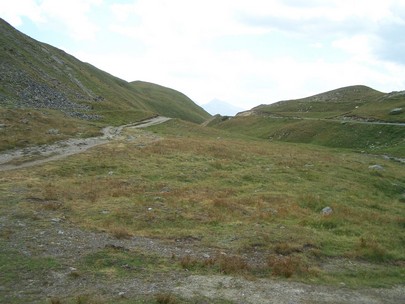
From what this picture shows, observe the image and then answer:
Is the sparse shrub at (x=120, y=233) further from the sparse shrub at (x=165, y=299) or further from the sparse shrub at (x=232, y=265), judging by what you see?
the sparse shrub at (x=165, y=299)

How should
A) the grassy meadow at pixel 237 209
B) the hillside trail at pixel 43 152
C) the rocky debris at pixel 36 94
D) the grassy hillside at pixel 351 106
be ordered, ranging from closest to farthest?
the grassy meadow at pixel 237 209 → the hillside trail at pixel 43 152 → the rocky debris at pixel 36 94 → the grassy hillside at pixel 351 106

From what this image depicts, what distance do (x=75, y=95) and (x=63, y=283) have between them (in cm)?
8663

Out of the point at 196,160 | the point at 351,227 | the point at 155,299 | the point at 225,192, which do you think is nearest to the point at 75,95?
the point at 196,160

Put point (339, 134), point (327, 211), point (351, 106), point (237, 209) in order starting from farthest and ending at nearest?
point (351, 106) < point (339, 134) < point (327, 211) < point (237, 209)

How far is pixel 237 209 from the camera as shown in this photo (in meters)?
25.4

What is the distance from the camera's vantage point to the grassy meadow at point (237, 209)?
17719 mm

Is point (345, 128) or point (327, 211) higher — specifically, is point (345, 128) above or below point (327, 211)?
above

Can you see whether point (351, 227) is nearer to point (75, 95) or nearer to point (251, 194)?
point (251, 194)

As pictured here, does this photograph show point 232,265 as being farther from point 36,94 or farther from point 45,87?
point 45,87

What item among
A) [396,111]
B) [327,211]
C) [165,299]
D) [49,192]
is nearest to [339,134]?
[396,111]

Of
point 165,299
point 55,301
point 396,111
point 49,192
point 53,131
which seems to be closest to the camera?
point 55,301

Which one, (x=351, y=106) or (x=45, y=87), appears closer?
(x=45, y=87)

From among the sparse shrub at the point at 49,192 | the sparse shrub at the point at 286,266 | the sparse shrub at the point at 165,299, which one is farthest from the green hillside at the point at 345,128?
the sparse shrub at the point at 165,299

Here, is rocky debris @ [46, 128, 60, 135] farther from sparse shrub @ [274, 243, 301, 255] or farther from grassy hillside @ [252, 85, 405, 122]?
grassy hillside @ [252, 85, 405, 122]
